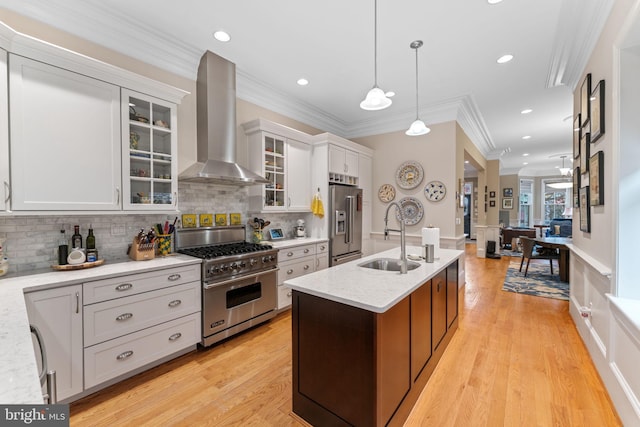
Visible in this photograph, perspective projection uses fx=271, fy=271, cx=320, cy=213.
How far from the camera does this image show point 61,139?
199 cm

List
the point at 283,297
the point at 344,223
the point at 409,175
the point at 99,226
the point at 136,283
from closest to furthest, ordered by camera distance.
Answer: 1. the point at 136,283
2. the point at 99,226
3. the point at 283,297
4. the point at 344,223
5. the point at 409,175

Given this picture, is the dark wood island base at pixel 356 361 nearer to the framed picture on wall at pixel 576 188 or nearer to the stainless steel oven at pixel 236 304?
the stainless steel oven at pixel 236 304

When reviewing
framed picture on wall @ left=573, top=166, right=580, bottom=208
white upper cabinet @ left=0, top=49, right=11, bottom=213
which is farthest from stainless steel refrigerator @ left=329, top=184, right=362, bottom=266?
white upper cabinet @ left=0, top=49, right=11, bottom=213

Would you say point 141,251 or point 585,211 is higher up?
point 585,211

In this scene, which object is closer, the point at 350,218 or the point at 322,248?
the point at 322,248

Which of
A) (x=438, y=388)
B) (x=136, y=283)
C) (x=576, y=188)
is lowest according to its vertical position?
(x=438, y=388)

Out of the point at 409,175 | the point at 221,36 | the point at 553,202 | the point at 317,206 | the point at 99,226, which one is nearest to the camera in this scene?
the point at 99,226

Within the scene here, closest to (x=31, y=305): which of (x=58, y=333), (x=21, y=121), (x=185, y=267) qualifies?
(x=58, y=333)

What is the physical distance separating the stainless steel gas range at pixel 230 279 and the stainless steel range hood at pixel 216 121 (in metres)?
0.69

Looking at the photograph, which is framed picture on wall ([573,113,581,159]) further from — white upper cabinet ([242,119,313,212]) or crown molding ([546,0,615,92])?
white upper cabinet ([242,119,313,212])

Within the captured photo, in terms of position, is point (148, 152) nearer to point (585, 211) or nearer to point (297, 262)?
point (297, 262)

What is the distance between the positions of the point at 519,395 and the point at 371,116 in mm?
4204

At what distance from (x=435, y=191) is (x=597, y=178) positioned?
220 centimetres

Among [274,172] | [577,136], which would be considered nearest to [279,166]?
[274,172]
